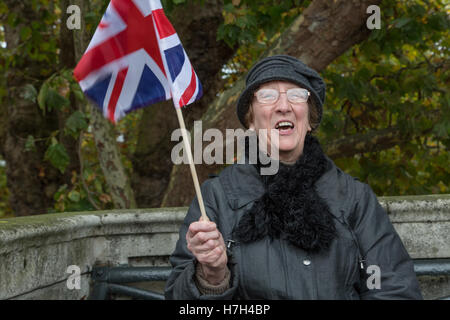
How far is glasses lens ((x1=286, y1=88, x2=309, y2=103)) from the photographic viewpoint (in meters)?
2.35

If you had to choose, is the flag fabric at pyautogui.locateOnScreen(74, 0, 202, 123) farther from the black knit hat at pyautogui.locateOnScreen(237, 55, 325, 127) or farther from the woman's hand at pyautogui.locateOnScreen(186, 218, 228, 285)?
the woman's hand at pyautogui.locateOnScreen(186, 218, 228, 285)

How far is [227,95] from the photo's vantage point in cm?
397

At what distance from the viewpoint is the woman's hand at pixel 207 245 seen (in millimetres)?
1812

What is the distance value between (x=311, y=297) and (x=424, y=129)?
3.48m

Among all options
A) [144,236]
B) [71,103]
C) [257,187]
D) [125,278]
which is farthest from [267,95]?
[71,103]

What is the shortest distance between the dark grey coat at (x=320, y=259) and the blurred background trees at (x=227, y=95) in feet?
5.49

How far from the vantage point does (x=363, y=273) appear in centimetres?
215

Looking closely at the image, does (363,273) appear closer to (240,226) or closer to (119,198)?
A: (240,226)

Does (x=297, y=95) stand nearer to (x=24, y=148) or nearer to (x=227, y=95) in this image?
(x=227, y=95)

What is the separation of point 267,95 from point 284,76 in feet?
0.38

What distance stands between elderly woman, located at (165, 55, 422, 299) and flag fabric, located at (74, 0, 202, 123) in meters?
0.40

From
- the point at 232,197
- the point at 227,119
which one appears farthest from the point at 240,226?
the point at 227,119

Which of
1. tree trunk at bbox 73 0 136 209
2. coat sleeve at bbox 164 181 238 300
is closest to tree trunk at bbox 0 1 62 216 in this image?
tree trunk at bbox 73 0 136 209

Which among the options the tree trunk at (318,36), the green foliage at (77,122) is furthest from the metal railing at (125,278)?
the green foliage at (77,122)
